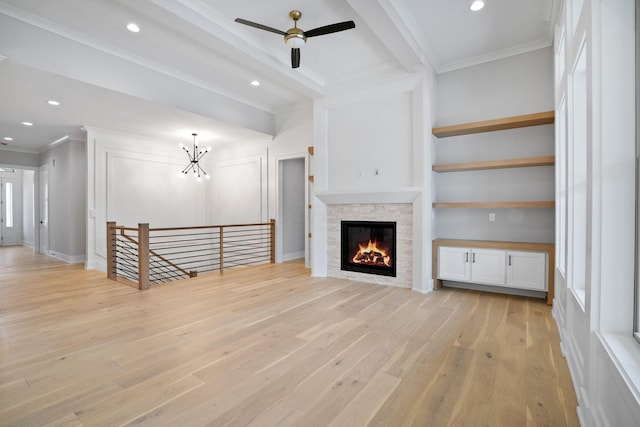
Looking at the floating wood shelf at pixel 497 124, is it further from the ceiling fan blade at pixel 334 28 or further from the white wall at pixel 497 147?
the ceiling fan blade at pixel 334 28

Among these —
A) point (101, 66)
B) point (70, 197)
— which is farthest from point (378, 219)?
point (70, 197)

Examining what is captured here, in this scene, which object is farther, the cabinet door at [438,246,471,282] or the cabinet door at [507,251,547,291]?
the cabinet door at [438,246,471,282]

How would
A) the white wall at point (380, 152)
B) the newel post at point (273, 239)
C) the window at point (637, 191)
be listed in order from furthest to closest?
the newel post at point (273, 239), the white wall at point (380, 152), the window at point (637, 191)

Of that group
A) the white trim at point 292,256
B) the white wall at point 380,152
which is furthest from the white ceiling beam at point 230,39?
the white trim at point 292,256

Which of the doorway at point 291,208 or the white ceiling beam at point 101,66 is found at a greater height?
the white ceiling beam at point 101,66

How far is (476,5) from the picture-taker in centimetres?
326

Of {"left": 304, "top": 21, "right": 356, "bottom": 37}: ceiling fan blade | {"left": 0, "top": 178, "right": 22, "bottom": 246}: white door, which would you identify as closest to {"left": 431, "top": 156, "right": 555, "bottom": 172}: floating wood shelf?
{"left": 304, "top": 21, "right": 356, "bottom": 37}: ceiling fan blade

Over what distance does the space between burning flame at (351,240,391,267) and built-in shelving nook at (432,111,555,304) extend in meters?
0.75

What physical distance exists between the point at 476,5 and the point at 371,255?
11.3ft

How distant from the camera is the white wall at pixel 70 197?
6.88 m

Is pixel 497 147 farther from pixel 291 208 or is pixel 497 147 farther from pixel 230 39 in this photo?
pixel 291 208

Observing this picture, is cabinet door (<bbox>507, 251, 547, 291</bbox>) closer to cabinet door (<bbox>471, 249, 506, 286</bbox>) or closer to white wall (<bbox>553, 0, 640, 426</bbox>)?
cabinet door (<bbox>471, 249, 506, 286</bbox>)

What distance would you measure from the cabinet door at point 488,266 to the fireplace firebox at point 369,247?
3.63ft

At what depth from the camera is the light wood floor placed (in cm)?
177
